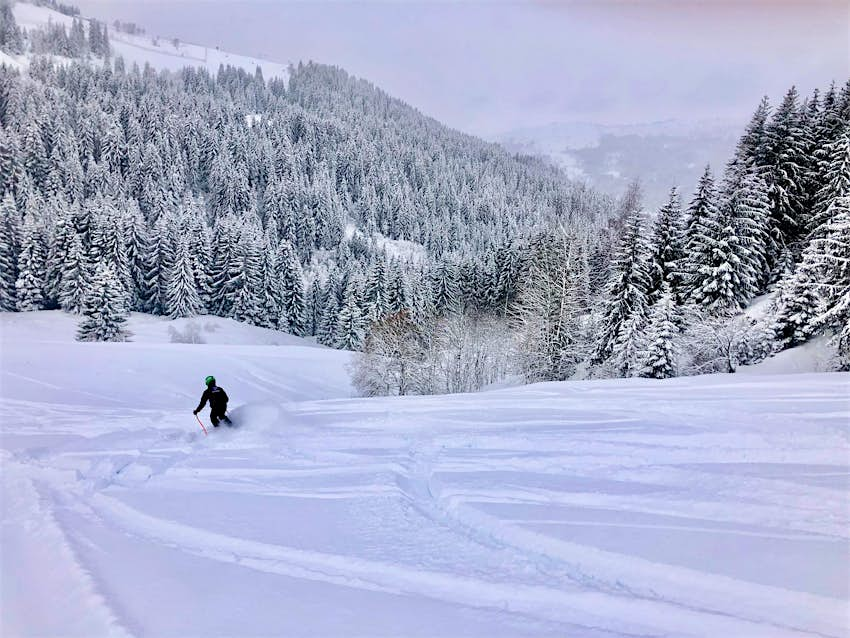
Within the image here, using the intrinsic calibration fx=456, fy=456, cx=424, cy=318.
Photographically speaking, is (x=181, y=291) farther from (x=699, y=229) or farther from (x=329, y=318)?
(x=699, y=229)

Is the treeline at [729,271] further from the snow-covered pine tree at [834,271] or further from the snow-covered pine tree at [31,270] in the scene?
the snow-covered pine tree at [31,270]

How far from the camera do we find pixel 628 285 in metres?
27.4

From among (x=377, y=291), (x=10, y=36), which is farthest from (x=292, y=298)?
(x=10, y=36)

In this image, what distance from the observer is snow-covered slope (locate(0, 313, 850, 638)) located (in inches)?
161

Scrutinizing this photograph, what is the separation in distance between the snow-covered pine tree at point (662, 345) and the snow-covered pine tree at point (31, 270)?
63591 mm

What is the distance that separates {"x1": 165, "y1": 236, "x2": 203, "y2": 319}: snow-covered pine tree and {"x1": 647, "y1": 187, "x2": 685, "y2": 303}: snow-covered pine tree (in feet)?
164

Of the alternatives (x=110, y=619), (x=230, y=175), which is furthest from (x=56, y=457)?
(x=230, y=175)

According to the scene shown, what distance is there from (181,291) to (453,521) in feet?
187

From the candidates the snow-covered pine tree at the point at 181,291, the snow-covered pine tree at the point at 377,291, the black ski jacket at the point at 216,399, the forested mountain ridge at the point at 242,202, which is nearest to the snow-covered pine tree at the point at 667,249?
the forested mountain ridge at the point at 242,202

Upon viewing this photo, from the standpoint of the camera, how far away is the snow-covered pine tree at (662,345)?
23.5 m

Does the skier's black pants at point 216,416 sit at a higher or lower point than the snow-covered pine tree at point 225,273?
lower

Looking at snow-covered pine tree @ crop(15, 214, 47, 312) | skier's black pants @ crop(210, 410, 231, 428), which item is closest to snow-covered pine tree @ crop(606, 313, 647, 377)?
skier's black pants @ crop(210, 410, 231, 428)

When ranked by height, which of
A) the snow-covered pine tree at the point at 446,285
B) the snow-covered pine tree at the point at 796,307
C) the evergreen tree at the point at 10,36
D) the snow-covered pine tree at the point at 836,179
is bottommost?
the snow-covered pine tree at the point at 796,307

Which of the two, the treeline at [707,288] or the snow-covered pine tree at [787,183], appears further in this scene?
the snow-covered pine tree at [787,183]
